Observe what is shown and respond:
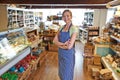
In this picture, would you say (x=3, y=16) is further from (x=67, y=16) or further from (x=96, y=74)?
(x=67, y=16)

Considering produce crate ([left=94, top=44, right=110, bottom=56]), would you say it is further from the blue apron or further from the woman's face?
the woman's face

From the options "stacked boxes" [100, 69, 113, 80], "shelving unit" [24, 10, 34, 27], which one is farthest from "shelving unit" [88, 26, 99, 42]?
"stacked boxes" [100, 69, 113, 80]

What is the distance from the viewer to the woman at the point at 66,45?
2602mm

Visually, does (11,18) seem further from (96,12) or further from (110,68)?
(110,68)

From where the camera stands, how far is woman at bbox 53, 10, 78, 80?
8.54 ft

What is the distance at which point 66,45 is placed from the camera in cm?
259

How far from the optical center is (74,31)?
261 cm

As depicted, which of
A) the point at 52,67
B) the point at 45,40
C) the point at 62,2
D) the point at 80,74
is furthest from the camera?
the point at 45,40

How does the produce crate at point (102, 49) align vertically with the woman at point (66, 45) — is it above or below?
below

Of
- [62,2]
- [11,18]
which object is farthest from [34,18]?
[62,2]

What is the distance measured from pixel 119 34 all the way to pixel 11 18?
567cm

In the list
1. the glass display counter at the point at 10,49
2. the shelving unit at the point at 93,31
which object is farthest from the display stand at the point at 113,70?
the shelving unit at the point at 93,31

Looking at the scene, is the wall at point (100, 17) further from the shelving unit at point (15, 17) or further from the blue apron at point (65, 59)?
the blue apron at point (65, 59)

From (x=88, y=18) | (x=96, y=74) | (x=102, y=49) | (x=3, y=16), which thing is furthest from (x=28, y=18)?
(x=96, y=74)
